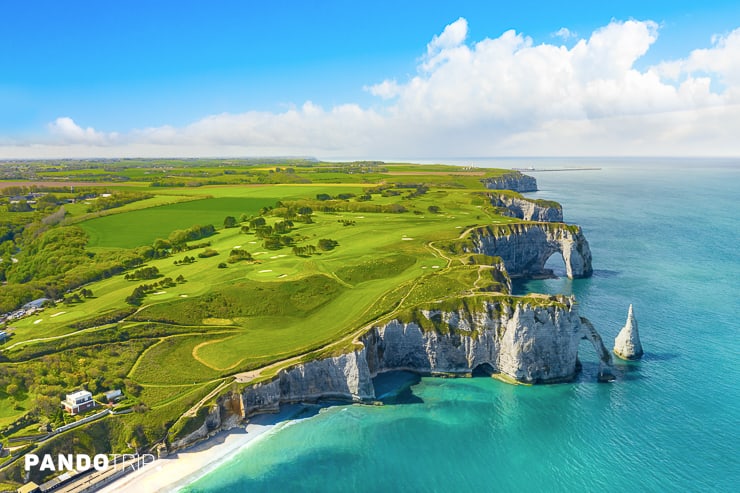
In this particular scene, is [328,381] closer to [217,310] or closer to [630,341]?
[217,310]

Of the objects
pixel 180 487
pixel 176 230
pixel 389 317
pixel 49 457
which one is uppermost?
pixel 176 230

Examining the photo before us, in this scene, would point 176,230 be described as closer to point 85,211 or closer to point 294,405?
point 85,211

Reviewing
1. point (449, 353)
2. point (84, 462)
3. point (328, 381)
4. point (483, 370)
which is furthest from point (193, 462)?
point (483, 370)

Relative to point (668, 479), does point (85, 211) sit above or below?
above

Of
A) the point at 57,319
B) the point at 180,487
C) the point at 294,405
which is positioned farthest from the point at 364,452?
the point at 57,319

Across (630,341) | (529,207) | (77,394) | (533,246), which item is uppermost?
(529,207)

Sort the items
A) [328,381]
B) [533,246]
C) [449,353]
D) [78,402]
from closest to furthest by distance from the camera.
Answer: [78,402], [328,381], [449,353], [533,246]
